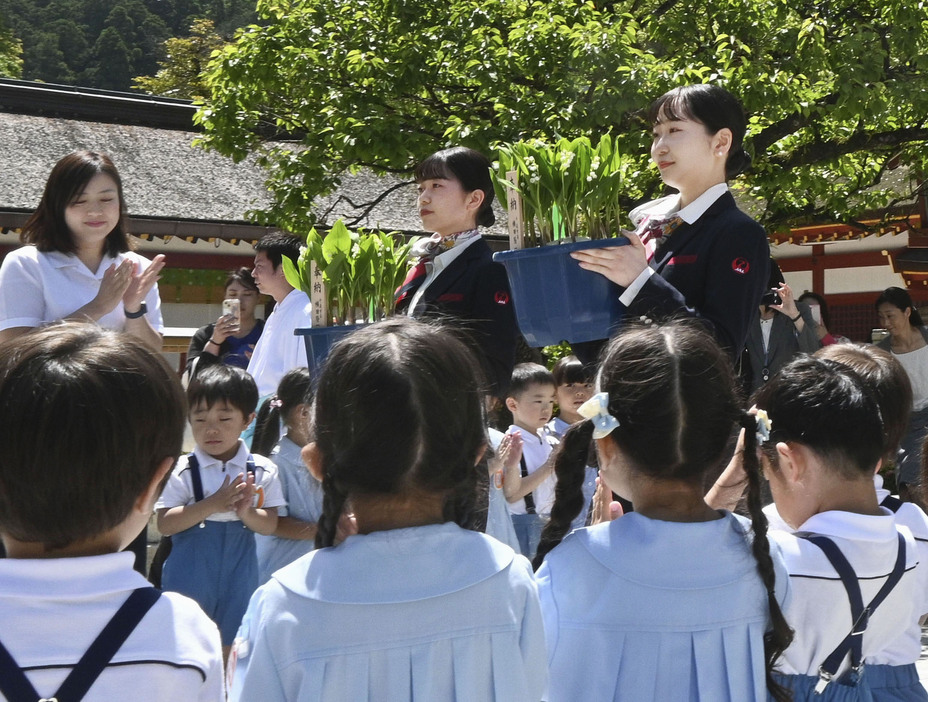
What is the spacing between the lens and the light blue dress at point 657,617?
180 cm

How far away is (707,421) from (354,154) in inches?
244

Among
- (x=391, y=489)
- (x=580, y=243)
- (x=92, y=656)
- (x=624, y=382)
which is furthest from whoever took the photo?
(x=580, y=243)

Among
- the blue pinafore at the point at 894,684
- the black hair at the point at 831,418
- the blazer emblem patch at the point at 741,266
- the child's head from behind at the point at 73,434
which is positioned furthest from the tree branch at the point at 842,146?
the child's head from behind at the point at 73,434

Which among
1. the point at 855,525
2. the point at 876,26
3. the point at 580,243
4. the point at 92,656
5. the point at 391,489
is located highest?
the point at 876,26

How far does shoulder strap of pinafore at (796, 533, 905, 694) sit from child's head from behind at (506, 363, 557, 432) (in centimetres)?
324

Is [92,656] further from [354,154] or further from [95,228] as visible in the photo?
[354,154]

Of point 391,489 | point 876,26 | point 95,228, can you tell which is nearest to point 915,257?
point 876,26

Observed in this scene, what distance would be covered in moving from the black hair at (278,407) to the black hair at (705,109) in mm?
1634

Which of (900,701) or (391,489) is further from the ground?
(391,489)

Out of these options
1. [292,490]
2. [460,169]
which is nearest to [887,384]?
[460,169]

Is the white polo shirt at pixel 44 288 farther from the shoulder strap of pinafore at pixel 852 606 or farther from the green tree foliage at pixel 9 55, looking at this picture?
the green tree foliage at pixel 9 55

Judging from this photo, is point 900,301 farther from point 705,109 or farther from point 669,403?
point 669,403

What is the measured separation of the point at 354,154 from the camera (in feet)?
25.6

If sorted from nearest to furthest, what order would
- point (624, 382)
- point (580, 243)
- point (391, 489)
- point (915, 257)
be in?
1. point (391, 489)
2. point (624, 382)
3. point (580, 243)
4. point (915, 257)
